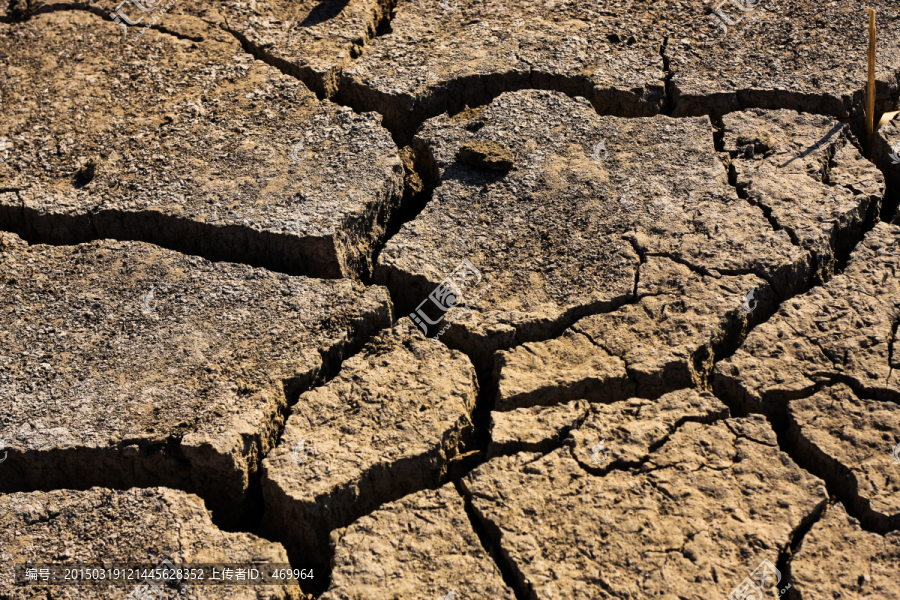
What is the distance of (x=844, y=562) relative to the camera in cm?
191

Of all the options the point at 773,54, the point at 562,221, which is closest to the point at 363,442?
the point at 562,221

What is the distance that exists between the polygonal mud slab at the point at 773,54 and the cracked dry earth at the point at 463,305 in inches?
0.5

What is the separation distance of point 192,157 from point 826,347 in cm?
230

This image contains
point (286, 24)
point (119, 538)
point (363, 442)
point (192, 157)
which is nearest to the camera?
point (119, 538)

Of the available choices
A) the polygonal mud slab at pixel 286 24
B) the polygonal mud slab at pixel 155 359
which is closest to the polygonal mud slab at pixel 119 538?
the polygonal mud slab at pixel 155 359

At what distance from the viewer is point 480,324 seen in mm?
2396

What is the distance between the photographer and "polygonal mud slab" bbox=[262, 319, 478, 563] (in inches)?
82.3

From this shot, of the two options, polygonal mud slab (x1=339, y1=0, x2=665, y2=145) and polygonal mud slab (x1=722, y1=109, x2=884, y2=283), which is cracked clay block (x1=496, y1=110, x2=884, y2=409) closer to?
polygonal mud slab (x1=722, y1=109, x2=884, y2=283)

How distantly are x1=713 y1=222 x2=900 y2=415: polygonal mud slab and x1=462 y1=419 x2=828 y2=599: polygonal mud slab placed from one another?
140 mm

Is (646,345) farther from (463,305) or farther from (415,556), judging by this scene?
(415,556)

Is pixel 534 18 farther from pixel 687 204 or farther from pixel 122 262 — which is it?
pixel 122 262

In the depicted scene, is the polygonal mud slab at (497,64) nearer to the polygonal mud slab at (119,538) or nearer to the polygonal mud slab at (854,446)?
the polygonal mud slab at (854,446)

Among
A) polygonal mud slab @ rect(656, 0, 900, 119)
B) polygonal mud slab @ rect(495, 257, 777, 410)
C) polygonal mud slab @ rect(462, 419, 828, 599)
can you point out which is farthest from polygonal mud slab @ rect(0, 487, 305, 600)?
polygonal mud slab @ rect(656, 0, 900, 119)

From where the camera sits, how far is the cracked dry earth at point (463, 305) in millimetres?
2006
